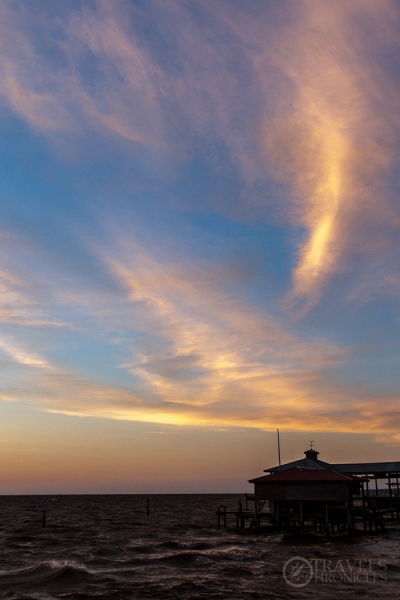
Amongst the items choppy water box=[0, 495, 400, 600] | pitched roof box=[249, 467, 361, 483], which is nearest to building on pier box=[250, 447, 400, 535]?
pitched roof box=[249, 467, 361, 483]

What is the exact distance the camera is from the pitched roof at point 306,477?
49.3 m

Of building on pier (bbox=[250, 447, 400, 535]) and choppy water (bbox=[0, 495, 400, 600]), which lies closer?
choppy water (bbox=[0, 495, 400, 600])

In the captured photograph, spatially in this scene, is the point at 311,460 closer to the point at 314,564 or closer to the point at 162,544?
the point at 162,544

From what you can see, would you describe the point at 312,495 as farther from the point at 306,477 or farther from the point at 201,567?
the point at 201,567

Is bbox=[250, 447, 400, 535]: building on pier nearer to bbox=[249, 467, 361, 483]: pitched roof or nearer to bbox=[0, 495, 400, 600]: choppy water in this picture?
bbox=[249, 467, 361, 483]: pitched roof

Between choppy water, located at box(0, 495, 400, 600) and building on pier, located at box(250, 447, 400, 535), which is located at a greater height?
building on pier, located at box(250, 447, 400, 535)

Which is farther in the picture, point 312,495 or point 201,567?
point 312,495

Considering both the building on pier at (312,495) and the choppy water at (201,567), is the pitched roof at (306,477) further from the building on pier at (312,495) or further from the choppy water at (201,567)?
the choppy water at (201,567)

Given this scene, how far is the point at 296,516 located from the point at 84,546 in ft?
68.5

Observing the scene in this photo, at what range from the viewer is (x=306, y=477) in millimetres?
50188

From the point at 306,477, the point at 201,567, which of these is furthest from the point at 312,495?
the point at 201,567

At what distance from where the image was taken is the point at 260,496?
52062mm

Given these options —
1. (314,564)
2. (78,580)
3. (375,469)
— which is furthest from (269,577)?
(375,469)

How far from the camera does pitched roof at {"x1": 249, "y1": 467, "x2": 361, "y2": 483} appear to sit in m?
49.3
